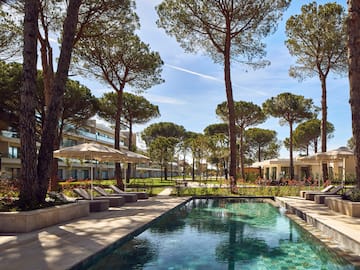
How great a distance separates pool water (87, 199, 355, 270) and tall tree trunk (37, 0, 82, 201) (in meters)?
2.98

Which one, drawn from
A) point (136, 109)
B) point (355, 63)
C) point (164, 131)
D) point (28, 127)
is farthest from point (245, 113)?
point (28, 127)

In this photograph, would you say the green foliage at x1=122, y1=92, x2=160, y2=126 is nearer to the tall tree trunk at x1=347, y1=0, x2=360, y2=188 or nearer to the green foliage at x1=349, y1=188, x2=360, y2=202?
the tall tree trunk at x1=347, y1=0, x2=360, y2=188

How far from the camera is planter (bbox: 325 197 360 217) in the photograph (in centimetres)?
925

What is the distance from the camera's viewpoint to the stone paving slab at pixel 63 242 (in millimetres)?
5000

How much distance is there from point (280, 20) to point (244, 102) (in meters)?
18.0

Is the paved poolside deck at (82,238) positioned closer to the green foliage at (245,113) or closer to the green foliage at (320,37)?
the green foliage at (320,37)

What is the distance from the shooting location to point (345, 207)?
9.83m

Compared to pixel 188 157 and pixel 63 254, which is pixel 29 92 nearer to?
pixel 63 254

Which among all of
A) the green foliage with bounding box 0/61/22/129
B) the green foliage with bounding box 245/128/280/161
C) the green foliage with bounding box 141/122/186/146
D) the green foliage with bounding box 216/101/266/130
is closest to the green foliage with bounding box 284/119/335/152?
the green foliage with bounding box 245/128/280/161

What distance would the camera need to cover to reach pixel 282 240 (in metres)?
7.83

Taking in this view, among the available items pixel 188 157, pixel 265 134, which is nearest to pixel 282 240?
pixel 188 157

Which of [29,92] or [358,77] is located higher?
[358,77]

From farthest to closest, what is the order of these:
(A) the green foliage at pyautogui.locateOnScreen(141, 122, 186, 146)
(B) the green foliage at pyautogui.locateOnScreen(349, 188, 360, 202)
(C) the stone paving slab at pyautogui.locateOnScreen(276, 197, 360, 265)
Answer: (A) the green foliage at pyautogui.locateOnScreen(141, 122, 186, 146) → (B) the green foliage at pyautogui.locateOnScreen(349, 188, 360, 202) → (C) the stone paving slab at pyautogui.locateOnScreen(276, 197, 360, 265)

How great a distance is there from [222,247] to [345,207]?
15.3 feet
